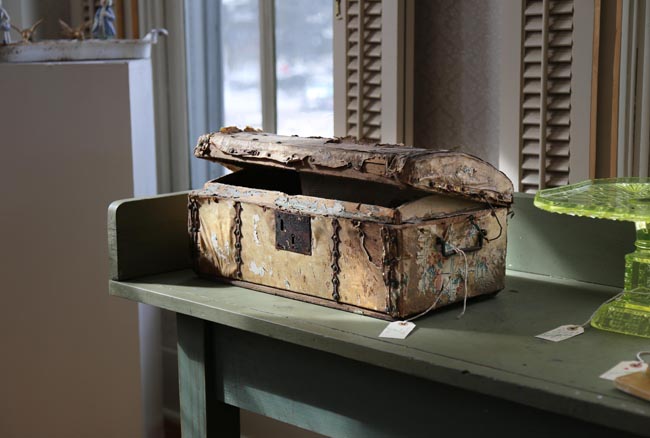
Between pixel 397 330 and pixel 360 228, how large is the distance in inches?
7.8

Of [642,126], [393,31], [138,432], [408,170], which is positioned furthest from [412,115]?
[138,432]

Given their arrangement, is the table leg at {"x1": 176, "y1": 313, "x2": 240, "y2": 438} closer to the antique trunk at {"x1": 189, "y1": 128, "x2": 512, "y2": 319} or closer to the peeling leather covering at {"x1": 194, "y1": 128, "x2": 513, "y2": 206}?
the antique trunk at {"x1": 189, "y1": 128, "x2": 512, "y2": 319}

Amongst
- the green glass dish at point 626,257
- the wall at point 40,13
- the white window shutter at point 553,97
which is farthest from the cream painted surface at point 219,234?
the wall at point 40,13

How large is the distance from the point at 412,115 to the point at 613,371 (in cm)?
141

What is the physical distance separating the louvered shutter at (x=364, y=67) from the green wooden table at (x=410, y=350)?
0.80m

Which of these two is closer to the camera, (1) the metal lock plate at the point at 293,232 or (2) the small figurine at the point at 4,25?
(1) the metal lock plate at the point at 293,232

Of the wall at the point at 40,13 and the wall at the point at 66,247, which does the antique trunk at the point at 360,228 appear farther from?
the wall at the point at 40,13

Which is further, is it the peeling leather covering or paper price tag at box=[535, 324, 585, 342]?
the peeling leather covering

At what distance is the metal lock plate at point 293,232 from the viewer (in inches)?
69.4

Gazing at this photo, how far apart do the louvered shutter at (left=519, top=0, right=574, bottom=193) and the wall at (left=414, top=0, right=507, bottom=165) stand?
0.57 feet

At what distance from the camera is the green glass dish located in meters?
1.52

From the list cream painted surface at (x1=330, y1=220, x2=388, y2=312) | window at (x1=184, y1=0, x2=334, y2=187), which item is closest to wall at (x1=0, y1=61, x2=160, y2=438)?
window at (x1=184, y1=0, x2=334, y2=187)

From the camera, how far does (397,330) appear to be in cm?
158

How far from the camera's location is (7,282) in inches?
123
